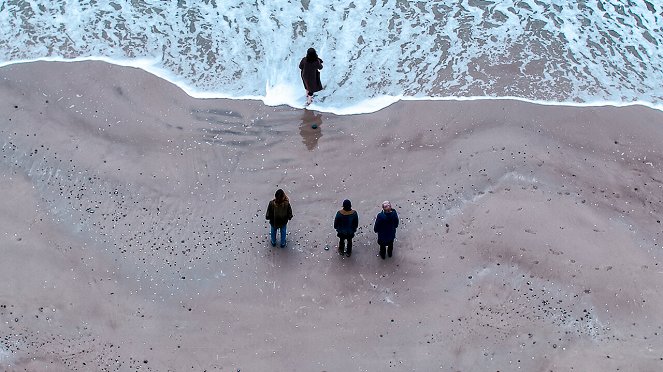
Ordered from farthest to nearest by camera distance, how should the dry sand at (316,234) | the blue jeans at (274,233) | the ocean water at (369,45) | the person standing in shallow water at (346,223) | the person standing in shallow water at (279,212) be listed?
the ocean water at (369,45) → the blue jeans at (274,233) → the person standing in shallow water at (279,212) → the person standing in shallow water at (346,223) → the dry sand at (316,234)

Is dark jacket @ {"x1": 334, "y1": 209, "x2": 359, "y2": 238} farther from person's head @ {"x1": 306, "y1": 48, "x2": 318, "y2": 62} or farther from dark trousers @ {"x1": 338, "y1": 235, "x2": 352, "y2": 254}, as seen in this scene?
person's head @ {"x1": 306, "y1": 48, "x2": 318, "y2": 62}

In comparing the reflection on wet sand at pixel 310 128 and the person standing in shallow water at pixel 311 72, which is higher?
the person standing in shallow water at pixel 311 72

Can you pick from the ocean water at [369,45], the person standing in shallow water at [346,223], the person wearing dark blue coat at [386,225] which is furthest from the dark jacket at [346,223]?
the ocean water at [369,45]

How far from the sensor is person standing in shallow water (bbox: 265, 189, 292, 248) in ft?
37.7

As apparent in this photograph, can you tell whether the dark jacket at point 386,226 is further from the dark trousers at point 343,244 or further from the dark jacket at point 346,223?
the dark trousers at point 343,244

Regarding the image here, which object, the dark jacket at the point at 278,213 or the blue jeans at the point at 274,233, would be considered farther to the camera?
the blue jeans at the point at 274,233

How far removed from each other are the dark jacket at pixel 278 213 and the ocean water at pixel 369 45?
3885mm

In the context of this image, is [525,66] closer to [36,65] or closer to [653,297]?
[653,297]

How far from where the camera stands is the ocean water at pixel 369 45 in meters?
15.4

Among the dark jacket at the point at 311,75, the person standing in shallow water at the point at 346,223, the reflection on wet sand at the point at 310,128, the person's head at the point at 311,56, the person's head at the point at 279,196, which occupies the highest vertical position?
the person's head at the point at 311,56

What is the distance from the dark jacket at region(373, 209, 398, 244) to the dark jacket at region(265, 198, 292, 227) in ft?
4.84

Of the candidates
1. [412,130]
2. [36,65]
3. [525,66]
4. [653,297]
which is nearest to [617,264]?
[653,297]

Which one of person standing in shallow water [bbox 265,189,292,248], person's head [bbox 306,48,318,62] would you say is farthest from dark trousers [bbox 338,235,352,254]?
person's head [bbox 306,48,318,62]

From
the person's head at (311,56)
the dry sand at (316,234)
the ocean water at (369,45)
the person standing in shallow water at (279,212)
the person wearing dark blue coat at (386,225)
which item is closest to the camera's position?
the dry sand at (316,234)
